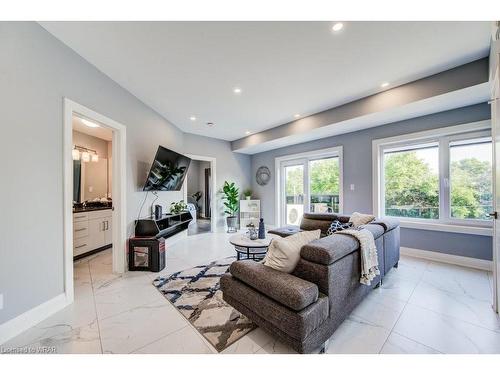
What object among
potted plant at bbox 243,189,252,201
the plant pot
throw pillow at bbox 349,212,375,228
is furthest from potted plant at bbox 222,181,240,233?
throw pillow at bbox 349,212,375,228

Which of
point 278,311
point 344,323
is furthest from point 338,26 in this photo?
point 344,323

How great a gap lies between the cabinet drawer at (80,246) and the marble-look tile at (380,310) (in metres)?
4.07

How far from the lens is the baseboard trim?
293 cm

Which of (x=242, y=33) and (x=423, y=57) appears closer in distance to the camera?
(x=242, y=33)

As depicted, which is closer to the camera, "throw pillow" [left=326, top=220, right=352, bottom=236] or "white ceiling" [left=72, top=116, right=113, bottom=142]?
"throw pillow" [left=326, top=220, right=352, bottom=236]

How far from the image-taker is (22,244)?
1.71 metres

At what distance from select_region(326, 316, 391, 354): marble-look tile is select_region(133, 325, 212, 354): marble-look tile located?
36.3 inches

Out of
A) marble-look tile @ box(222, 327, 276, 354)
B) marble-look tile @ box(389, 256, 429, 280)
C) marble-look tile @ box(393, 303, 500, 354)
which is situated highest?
marble-look tile @ box(222, 327, 276, 354)

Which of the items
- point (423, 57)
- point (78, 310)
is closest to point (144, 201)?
point (78, 310)

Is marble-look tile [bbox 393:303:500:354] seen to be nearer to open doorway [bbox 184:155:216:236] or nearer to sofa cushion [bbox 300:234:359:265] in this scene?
sofa cushion [bbox 300:234:359:265]

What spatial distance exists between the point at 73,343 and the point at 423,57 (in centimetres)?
430

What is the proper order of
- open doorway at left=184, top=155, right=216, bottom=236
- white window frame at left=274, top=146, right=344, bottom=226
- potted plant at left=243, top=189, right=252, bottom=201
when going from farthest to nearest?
open doorway at left=184, top=155, right=216, bottom=236 < potted plant at left=243, top=189, right=252, bottom=201 < white window frame at left=274, top=146, right=344, bottom=226

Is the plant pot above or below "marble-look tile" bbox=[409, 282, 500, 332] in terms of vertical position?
above

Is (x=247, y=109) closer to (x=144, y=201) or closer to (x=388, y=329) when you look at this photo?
(x=144, y=201)
